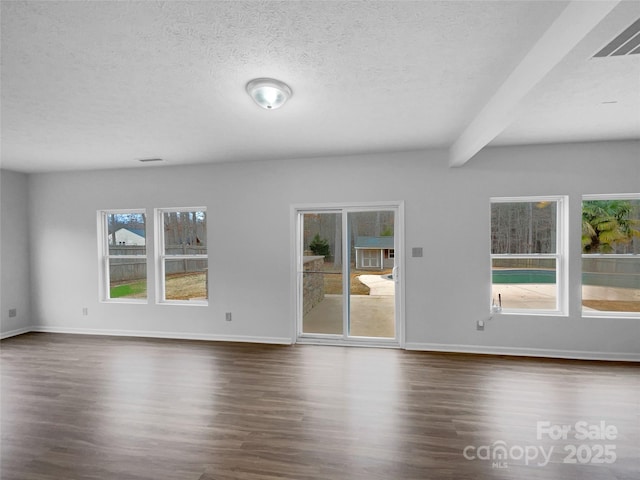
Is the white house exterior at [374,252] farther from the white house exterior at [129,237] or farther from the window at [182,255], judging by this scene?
the white house exterior at [129,237]

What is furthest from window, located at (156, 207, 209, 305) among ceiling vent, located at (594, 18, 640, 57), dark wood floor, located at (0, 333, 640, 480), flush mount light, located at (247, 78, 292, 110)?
ceiling vent, located at (594, 18, 640, 57)

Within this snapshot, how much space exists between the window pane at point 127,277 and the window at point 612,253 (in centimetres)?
633

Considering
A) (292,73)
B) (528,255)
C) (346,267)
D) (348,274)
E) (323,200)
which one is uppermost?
(292,73)

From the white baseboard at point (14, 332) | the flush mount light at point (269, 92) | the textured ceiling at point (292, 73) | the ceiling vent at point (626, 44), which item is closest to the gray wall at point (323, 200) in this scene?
the white baseboard at point (14, 332)

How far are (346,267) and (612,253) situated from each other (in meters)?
3.34

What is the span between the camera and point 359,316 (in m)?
4.34

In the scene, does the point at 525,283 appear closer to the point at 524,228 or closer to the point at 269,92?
the point at 524,228

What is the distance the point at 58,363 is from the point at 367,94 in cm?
465

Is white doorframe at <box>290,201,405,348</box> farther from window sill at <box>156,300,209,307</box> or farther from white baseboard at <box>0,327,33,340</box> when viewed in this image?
white baseboard at <box>0,327,33,340</box>

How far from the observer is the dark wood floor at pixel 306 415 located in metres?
1.95

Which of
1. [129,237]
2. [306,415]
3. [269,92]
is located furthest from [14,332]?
[269,92]

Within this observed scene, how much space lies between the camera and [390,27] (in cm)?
168

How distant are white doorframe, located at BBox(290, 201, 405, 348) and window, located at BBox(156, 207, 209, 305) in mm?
1460

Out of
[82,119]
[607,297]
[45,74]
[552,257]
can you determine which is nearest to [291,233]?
[82,119]
